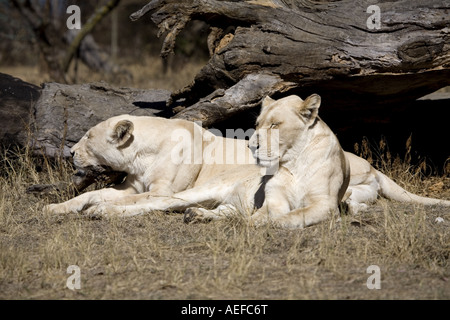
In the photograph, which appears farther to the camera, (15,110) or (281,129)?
(15,110)

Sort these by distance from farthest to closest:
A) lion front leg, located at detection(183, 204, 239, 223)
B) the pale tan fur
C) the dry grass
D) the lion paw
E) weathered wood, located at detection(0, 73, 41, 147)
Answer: weathered wood, located at detection(0, 73, 41, 147) → the lion paw → lion front leg, located at detection(183, 204, 239, 223) → the pale tan fur → the dry grass

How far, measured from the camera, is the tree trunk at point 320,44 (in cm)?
636

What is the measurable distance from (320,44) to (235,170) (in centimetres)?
146

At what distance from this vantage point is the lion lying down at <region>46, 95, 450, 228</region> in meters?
5.36

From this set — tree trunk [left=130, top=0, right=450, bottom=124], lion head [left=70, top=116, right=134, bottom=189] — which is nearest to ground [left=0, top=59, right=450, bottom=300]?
lion head [left=70, top=116, right=134, bottom=189]

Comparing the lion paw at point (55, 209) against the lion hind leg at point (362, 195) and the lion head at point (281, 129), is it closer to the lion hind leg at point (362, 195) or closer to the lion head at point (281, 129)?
the lion head at point (281, 129)

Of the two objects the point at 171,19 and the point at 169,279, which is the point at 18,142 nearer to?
the point at 171,19

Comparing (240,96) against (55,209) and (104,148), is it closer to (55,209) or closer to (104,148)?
(104,148)

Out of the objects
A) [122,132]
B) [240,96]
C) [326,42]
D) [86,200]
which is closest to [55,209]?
[86,200]

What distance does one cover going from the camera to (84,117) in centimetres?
743

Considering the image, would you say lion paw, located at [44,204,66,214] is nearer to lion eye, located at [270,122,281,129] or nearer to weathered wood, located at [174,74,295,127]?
weathered wood, located at [174,74,295,127]

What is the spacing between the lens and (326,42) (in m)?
6.53

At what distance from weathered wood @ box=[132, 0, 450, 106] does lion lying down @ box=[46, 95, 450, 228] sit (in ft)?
2.52
